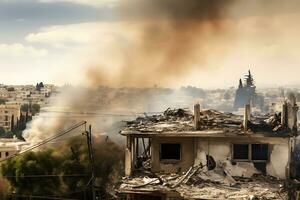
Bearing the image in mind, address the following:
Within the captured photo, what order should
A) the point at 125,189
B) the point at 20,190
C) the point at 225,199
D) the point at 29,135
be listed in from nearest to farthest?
the point at 225,199 → the point at 125,189 → the point at 20,190 → the point at 29,135

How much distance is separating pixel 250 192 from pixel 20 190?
23.0m

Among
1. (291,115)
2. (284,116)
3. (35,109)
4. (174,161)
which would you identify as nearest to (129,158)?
(174,161)

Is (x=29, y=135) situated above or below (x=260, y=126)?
below

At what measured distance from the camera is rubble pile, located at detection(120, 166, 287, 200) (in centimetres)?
2372

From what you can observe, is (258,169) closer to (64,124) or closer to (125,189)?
(125,189)

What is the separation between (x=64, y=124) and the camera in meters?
97.9

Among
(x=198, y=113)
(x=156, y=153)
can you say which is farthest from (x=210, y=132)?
(x=156, y=153)

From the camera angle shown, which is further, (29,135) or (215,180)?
(29,135)

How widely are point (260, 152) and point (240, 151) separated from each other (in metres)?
0.87

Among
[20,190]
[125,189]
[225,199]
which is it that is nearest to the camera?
[225,199]

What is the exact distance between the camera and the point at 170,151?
2717cm

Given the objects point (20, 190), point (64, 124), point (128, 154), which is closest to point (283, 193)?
point (128, 154)

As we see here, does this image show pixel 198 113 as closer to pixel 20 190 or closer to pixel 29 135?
pixel 20 190

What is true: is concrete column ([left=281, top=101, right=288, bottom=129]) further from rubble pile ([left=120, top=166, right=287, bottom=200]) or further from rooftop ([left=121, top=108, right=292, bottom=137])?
rubble pile ([left=120, top=166, right=287, bottom=200])
